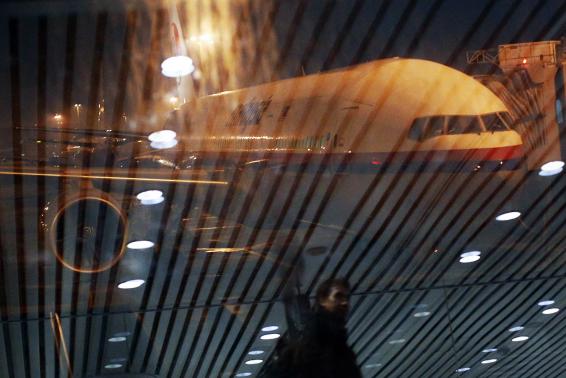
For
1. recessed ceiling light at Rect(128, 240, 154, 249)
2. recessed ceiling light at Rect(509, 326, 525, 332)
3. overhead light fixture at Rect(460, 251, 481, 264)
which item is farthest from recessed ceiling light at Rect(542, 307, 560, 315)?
recessed ceiling light at Rect(128, 240, 154, 249)

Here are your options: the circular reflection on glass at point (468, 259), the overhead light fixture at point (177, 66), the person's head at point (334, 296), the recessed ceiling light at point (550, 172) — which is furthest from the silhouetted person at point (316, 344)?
the recessed ceiling light at point (550, 172)

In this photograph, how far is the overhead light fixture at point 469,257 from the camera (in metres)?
3.07

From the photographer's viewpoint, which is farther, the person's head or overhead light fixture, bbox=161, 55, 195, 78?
the person's head

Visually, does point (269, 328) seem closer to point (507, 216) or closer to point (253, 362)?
point (253, 362)

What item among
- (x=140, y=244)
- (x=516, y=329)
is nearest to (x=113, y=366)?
(x=140, y=244)

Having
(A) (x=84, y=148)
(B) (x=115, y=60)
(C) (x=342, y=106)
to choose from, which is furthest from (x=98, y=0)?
(C) (x=342, y=106)

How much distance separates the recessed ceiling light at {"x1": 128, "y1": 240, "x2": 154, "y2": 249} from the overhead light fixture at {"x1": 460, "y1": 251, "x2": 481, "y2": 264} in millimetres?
1170

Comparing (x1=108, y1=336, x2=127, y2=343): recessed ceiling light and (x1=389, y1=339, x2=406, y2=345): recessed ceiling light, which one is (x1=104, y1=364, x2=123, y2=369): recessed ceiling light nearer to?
(x1=108, y1=336, x2=127, y2=343): recessed ceiling light

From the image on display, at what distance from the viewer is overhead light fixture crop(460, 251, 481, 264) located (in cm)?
307

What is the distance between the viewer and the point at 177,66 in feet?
7.66

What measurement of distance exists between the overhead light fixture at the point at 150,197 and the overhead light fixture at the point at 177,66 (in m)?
0.38

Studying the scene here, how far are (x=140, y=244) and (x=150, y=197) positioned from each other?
17 centimetres

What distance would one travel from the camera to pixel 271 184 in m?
2.67

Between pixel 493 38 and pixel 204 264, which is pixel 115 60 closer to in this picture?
pixel 204 264
